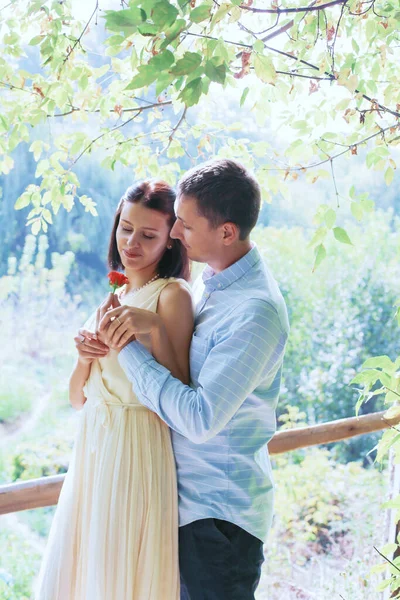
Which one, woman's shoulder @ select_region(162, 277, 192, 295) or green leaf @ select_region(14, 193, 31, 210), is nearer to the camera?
woman's shoulder @ select_region(162, 277, 192, 295)

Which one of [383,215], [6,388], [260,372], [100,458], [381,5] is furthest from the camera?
[383,215]

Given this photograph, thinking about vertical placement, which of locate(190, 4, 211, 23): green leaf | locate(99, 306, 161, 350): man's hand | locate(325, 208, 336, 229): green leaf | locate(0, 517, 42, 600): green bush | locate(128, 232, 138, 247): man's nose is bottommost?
locate(0, 517, 42, 600): green bush

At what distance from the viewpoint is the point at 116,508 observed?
1.40 meters

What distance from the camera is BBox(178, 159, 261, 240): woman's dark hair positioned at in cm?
136

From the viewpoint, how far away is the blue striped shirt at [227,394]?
4.17ft

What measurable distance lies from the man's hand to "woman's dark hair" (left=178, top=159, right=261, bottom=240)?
0.24 metres

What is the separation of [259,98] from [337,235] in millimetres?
472

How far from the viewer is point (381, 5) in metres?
1.55

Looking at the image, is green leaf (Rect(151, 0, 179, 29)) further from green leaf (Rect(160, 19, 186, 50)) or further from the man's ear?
the man's ear

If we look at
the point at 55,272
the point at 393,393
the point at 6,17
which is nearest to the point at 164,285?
the point at 393,393

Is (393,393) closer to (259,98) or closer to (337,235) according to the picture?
(337,235)

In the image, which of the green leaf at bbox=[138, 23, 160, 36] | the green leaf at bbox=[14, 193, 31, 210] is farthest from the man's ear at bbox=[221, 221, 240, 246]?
the green leaf at bbox=[14, 193, 31, 210]

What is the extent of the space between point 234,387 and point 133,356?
22cm

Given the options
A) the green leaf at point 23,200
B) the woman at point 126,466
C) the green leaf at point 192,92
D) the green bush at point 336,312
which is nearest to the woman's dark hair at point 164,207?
the woman at point 126,466
